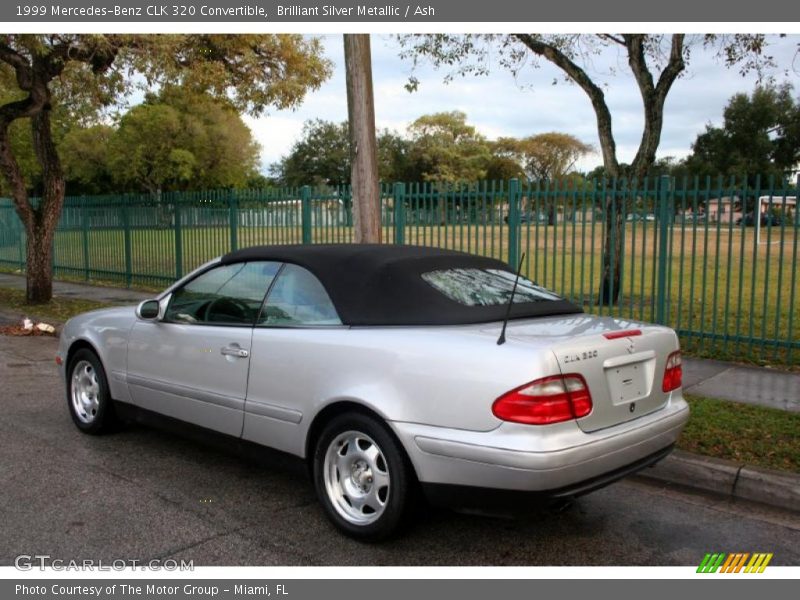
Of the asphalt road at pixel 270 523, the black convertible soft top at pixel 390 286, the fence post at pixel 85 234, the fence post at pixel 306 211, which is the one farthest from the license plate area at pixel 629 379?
the fence post at pixel 85 234

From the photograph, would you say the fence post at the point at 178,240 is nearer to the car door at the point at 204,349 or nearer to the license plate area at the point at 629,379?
the car door at the point at 204,349

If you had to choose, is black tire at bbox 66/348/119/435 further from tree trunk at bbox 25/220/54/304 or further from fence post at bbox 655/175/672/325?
tree trunk at bbox 25/220/54/304

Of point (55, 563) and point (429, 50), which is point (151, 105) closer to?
point (429, 50)

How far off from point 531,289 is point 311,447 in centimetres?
169

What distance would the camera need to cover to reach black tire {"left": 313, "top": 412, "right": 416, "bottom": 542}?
3568mm

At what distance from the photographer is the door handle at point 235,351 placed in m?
4.34

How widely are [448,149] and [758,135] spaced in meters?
39.0

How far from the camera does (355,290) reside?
406 cm

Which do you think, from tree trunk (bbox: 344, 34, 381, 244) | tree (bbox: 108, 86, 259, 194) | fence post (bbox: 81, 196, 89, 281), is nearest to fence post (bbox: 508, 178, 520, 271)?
tree trunk (bbox: 344, 34, 381, 244)

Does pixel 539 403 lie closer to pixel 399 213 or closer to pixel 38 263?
→ pixel 399 213

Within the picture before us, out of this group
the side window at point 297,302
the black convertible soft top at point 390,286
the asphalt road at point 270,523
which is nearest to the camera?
the asphalt road at point 270,523

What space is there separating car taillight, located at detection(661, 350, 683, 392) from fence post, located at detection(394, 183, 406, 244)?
7.18 m

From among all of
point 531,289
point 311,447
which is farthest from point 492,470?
point 531,289

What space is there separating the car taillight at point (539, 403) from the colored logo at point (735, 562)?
44.6 inches
